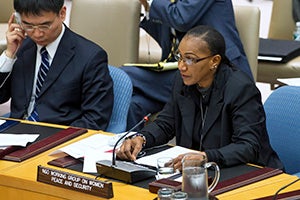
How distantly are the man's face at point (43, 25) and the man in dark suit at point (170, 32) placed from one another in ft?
2.21

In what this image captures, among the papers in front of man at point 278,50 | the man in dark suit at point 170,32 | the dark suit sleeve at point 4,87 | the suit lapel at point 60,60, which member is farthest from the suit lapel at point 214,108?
the papers in front of man at point 278,50

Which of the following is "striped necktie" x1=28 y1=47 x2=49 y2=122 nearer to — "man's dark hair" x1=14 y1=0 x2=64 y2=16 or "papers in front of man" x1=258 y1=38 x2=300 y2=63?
"man's dark hair" x1=14 y1=0 x2=64 y2=16

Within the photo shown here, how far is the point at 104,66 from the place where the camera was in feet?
11.5

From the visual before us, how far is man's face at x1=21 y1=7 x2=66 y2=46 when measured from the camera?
343cm

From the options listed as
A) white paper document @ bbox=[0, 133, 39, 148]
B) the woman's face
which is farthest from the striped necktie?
the woman's face

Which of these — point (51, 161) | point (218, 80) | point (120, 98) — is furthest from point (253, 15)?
point (51, 161)

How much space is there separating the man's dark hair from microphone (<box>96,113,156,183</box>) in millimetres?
1015

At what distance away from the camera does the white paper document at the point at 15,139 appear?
2.95m

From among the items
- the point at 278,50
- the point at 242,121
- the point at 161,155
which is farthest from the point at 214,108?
the point at 278,50

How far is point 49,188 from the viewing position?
256cm

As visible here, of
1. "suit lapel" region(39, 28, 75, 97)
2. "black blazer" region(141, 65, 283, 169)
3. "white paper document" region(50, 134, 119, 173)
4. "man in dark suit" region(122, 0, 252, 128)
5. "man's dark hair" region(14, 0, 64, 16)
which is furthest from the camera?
"man in dark suit" region(122, 0, 252, 128)

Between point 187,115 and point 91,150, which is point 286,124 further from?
point 91,150

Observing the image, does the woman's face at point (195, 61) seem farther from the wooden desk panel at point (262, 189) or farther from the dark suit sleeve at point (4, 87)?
the dark suit sleeve at point (4, 87)

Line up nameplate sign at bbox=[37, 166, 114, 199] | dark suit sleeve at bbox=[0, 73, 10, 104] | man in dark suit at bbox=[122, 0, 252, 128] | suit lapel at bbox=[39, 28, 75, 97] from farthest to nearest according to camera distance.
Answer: man in dark suit at bbox=[122, 0, 252, 128] → dark suit sleeve at bbox=[0, 73, 10, 104] → suit lapel at bbox=[39, 28, 75, 97] → nameplate sign at bbox=[37, 166, 114, 199]
